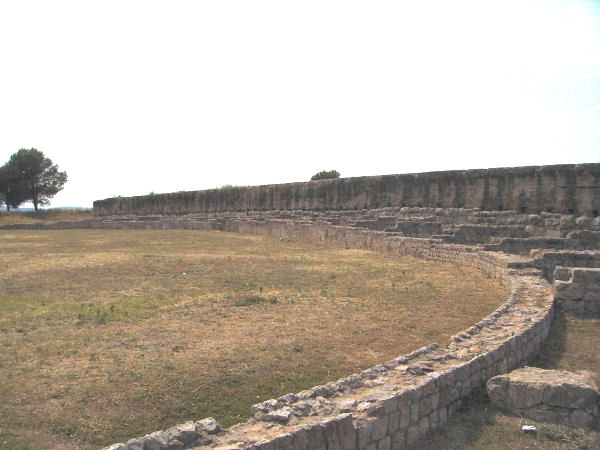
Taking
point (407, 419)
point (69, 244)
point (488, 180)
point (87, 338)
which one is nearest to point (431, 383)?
point (407, 419)

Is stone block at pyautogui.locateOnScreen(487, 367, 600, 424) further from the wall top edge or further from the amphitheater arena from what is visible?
the wall top edge

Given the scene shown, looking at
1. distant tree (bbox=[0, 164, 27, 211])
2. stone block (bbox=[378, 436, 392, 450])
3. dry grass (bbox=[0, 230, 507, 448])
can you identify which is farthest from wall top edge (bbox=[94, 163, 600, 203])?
distant tree (bbox=[0, 164, 27, 211])

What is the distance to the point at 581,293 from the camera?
28.3 feet

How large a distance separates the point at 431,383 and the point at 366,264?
9846 mm

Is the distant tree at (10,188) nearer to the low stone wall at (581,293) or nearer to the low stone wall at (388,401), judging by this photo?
the low stone wall at (581,293)

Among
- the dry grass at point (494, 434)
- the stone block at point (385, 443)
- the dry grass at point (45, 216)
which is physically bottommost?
the dry grass at point (494, 434)

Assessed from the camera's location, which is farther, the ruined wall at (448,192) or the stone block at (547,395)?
the ruined wall at (448,192)

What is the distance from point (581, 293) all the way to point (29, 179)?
207 ft

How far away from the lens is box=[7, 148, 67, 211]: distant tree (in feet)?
198

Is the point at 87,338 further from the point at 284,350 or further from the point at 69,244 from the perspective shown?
the point at 69,244

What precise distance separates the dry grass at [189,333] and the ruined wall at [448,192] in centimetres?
532

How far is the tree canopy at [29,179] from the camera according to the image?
5962 cm

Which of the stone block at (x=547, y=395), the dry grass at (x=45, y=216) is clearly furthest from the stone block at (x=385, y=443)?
the dry grass at (x=45, y=216)

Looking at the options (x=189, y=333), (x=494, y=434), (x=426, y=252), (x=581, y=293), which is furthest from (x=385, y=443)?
(x=426, y=252)
